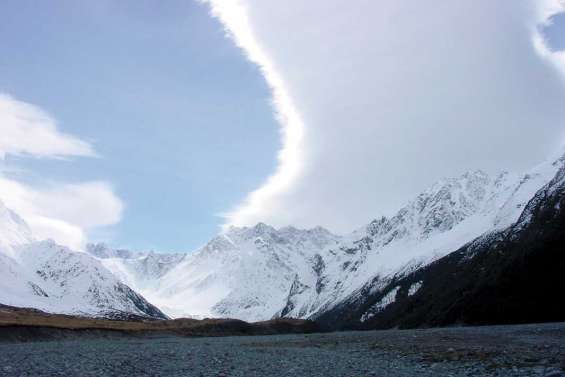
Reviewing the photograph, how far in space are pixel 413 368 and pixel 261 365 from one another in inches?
405

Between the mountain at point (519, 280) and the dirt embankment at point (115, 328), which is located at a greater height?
the mountain at point (519, 280)

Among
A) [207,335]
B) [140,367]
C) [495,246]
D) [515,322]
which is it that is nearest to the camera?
[140,367]

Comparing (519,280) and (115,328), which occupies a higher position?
(519,280)

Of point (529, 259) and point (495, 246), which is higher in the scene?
point (495, 246)

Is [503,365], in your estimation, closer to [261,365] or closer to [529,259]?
[261,365]

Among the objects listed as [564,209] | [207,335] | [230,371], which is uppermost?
[564,209]

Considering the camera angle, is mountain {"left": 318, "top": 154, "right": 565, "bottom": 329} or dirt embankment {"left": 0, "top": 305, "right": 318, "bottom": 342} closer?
dirt embankment {"left": 0, "top": 305, "right": 318, "bottom": 342}

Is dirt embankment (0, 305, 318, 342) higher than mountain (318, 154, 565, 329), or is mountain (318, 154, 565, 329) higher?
mountain (318, 154, 565, 329)

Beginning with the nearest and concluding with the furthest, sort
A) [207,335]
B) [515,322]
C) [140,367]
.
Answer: [140,367], [515,322], [207,335]

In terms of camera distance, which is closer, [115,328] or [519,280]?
[115,328]

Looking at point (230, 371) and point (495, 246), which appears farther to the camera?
point (495, 246)

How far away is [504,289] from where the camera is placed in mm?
141750

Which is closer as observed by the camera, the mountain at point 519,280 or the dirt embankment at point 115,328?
the dirt embankment at point 115,328

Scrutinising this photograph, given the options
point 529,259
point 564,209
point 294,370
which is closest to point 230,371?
point 294,370
